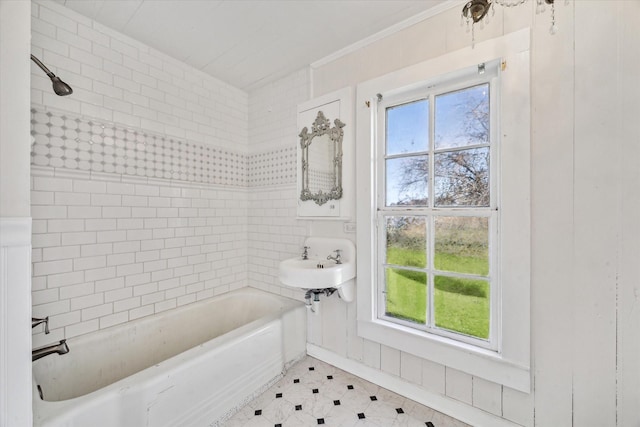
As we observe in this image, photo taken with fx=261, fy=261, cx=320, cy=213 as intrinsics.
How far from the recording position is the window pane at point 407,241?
175 cm

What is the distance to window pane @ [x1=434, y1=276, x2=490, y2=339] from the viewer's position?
1.53 m

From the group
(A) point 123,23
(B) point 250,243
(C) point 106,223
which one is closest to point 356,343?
(B) point 250,243

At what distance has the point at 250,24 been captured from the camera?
1790 millimetres

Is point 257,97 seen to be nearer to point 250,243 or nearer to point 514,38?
point 250,243

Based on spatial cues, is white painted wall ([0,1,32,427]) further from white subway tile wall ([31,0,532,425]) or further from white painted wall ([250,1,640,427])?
white painted wall ([250,1,640,427])

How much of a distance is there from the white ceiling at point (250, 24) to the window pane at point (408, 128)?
0.58m

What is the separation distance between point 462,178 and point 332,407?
5.52ft

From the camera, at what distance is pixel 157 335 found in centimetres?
201

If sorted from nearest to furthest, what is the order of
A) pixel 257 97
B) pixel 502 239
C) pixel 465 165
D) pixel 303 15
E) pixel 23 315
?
pixel 23 315 < pixel 502 239 < pixel 465 165 < pixel 303 15 < pixel 257 97

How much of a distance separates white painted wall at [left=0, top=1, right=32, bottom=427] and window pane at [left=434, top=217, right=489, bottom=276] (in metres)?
1.94

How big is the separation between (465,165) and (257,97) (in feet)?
6.86

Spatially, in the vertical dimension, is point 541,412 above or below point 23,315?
below

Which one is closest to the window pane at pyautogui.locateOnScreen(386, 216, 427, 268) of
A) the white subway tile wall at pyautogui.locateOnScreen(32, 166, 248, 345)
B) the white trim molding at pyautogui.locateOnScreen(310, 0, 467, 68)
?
the white trim molding at pyautogui.locateOnScreen(310, 0, 467, 68)

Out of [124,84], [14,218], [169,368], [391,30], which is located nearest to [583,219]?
[391,30]
